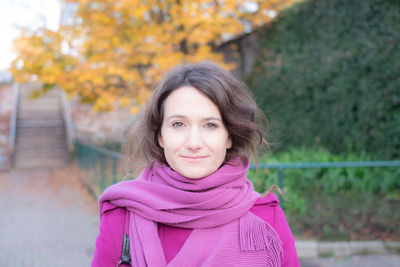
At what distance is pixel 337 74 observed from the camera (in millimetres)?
6988

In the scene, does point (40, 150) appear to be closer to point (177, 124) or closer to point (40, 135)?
point (40, 135)

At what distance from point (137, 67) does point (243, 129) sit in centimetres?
639

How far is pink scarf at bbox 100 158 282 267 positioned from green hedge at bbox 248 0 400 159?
3420mm

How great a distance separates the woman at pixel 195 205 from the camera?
56.5 inches

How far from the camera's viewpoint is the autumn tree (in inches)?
258

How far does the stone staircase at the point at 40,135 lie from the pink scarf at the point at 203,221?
11.5m

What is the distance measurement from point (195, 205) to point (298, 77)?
23.3 ft

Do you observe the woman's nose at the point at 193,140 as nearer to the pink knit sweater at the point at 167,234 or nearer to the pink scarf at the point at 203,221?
the pink scarf at the point at 203,221

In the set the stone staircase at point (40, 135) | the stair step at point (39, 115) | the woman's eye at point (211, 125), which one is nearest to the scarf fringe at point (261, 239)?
the woman's eye at point (211, 125)

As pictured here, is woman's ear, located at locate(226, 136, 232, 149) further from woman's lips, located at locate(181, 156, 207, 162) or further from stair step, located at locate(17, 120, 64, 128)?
stair step, located at locate(17, 120, 64, 128)

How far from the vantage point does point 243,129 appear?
5.34 ft

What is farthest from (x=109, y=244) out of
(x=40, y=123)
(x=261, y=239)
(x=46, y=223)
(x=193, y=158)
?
(x=40, y=123)

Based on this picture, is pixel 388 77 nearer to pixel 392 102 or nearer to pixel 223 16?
pixel 392 102

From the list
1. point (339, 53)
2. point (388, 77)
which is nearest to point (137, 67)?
point (339, 53)
